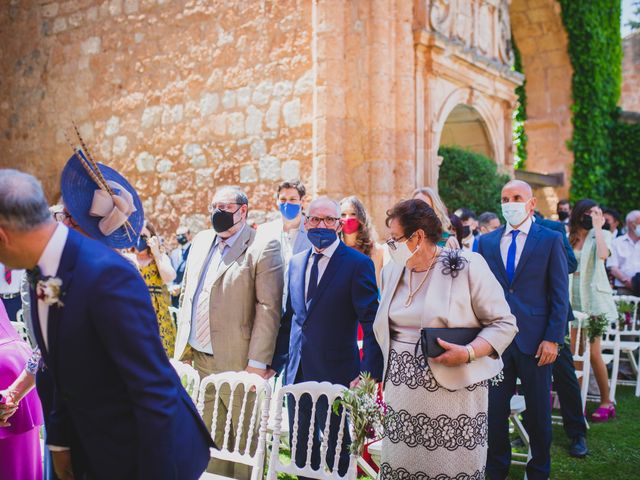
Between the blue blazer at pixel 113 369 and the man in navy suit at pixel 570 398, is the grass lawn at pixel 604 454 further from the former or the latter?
the blue blazer at pixel 113 369

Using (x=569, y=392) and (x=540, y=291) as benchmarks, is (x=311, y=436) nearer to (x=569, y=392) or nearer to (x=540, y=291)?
(x=540, y=291)

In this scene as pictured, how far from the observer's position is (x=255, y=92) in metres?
9.55

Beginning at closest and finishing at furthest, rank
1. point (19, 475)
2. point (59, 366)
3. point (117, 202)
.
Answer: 1. point (59, 366)
2. point (117, 202)
3. point (19, 475)

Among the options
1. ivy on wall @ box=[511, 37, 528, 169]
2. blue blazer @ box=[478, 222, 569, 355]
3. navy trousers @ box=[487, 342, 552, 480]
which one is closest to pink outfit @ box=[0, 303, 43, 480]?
navy trousers @ box=[487, 342, 552, 480]

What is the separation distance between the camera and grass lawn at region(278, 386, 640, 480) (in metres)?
4.84

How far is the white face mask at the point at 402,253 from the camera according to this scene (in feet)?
11.1

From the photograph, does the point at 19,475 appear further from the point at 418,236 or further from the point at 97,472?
the point at 418,236

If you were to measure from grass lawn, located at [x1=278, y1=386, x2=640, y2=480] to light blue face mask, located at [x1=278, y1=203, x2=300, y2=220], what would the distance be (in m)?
1.84

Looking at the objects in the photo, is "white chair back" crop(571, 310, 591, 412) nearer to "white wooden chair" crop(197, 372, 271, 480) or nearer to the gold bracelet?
the gold bracelet

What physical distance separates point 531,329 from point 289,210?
82.0 inches

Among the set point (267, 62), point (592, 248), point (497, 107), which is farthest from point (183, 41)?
point (592, 248)

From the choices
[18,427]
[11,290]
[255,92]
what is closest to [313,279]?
[18,427]

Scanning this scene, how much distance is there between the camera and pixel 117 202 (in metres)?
2.82

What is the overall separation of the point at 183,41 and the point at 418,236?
804 cm
